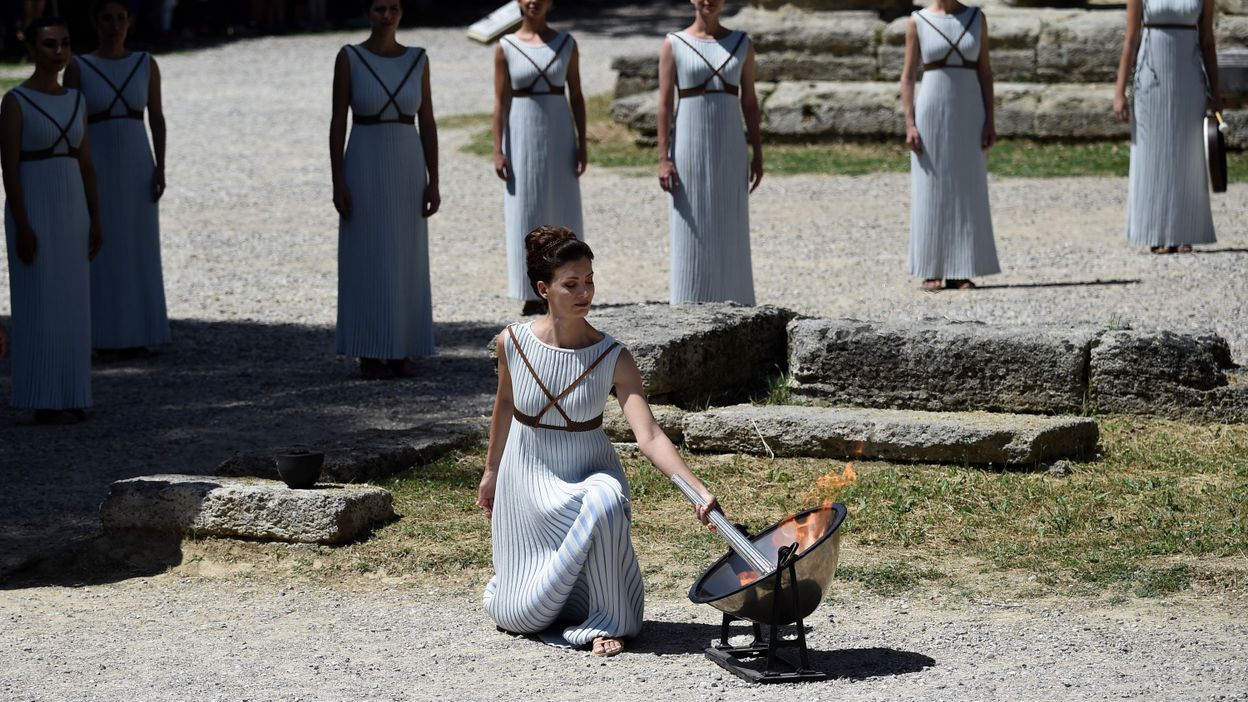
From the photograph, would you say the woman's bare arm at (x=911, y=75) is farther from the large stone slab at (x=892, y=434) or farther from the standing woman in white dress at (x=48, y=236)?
the standing woman in white dress at (x=48, y=236)

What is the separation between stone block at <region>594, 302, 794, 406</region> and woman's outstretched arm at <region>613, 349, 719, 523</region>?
7.40 ft

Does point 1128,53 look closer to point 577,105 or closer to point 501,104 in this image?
point 577,105

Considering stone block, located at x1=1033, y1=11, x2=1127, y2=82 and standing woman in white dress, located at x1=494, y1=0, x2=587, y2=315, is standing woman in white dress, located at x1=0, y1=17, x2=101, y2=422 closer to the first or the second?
standing woman in white dress, located at x1=494, y1=0, x2=587, y2=315

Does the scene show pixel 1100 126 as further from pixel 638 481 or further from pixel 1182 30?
pixel 638 481

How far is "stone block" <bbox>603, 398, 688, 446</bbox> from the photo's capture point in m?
7.31

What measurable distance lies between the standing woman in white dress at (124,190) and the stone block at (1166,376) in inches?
206

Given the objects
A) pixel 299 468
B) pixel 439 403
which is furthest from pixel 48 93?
pixel 299 468

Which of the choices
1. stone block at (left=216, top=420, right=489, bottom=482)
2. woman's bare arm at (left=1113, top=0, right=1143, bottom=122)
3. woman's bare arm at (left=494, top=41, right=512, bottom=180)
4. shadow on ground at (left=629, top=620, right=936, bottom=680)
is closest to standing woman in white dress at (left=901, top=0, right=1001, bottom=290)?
woman's bare arm at (left=1113, top=0, right=1143, bottom=122)

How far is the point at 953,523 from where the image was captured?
20.1 ft

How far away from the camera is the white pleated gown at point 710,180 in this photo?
9.29 m

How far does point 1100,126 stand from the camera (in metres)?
15.5

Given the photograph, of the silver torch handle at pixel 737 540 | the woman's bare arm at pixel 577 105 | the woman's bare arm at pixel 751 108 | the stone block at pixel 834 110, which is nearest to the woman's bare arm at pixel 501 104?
the woman's bare arm at pixel 577 105

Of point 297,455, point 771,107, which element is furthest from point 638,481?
point 771,107

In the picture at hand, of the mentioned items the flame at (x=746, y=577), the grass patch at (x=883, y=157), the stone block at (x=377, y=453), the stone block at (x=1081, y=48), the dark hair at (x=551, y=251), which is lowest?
the stone block at (x=377, y=453)
